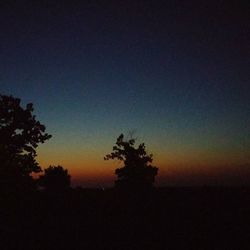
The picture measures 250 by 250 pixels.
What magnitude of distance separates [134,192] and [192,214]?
1709 cm

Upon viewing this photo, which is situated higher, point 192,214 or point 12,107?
point 12,107

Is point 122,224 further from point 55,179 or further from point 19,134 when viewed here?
point 55,179

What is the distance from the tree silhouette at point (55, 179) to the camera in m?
76.6

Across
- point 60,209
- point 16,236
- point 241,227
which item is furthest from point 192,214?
point 16,236

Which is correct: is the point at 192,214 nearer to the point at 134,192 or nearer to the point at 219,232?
the point at 219,232

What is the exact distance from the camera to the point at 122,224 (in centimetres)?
3706

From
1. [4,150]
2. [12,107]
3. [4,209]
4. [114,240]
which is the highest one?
[12,107]

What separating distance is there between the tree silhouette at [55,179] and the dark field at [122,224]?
67.6ft

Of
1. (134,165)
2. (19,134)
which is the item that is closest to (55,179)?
(134,165)

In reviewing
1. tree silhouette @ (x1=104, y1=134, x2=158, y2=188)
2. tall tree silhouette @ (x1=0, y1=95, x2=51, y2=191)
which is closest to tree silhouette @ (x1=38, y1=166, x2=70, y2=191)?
tree silhouette @ (x1=104, y1=134, x2=158, y2=188)

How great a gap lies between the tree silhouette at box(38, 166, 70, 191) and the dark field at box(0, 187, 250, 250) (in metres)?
20.6

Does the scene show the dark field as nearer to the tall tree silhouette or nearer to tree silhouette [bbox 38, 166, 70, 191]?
the tall tree silhouette

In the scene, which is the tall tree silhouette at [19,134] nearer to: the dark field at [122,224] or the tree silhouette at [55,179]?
the dark field at [122,224]

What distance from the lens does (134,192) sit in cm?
5981
